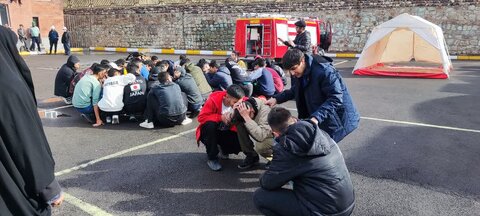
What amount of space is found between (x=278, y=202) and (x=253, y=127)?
1277 millimetres

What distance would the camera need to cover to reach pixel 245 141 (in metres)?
4.82

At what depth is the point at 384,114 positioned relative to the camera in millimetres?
7699

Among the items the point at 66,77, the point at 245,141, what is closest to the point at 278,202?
the point at 245,141

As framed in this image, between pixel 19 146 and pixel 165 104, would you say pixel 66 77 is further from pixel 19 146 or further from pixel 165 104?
pixel 19 146

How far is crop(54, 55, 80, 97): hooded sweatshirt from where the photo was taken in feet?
27.7

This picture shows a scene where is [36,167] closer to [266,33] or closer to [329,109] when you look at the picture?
[329,109]

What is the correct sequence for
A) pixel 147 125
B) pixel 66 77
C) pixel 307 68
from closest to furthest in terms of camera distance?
pixel 307 68 → pixel 147 125 → pixel 66 77

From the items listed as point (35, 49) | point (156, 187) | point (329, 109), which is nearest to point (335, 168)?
point (329, 109)

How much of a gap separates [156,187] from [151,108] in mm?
2644

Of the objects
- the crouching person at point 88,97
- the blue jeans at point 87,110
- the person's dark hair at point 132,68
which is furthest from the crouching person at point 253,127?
the person's dark hair at point 132,68

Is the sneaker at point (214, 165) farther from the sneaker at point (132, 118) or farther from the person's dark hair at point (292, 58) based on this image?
the sneaker at point (132, 118)

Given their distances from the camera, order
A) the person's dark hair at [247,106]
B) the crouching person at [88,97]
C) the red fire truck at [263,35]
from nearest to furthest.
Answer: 1. the person's dark hair at [247,106]
2. the crouching person at [88,97]
3. the red fire truck at [263,35]

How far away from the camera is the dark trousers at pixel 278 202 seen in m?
3.07

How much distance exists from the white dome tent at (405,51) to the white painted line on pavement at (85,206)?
11271 millimetres
